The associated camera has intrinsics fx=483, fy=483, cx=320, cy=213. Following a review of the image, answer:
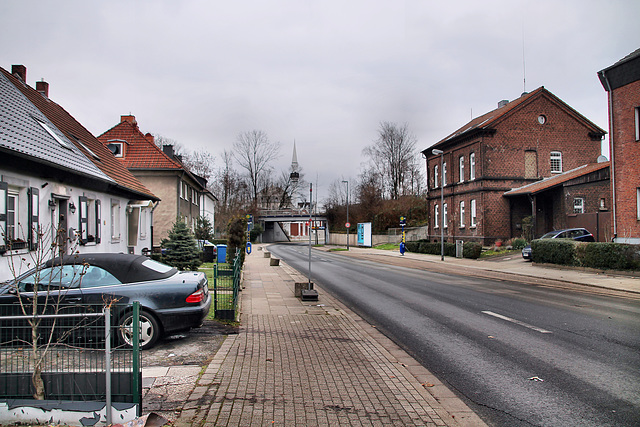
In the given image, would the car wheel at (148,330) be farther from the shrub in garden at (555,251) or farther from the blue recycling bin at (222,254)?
the blue recycling bin at (222,254)

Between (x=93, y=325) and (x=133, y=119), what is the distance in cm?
3379

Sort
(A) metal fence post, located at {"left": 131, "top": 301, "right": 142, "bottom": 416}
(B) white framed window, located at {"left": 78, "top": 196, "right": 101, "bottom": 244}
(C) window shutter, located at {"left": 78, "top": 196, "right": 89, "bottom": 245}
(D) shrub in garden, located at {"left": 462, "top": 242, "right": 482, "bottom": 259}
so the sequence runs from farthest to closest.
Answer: (D) shrub in garden, located at {"left": 462, "top": 242, "right": 482, "bottom": 259}, (B) white framed window, located at {"left": 78, "top": 196, "right": 101, "bottom": 244}, (C) window shutter, located at {"left": 78, "top": 196, "right": 89, "bottom": 245}, (A) metal fence post, located at {"left": 131, "top": 301, "right": 142, "bottom": 416}

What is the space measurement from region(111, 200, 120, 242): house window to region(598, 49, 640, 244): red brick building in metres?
22.1

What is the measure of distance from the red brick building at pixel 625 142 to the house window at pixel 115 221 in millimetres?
22138

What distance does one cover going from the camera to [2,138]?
1034 cm

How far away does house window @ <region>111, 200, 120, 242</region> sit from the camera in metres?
18.5

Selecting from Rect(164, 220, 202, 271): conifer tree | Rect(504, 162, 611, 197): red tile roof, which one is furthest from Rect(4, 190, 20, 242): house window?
Rect(504, 162, 611, 197): red tile roof

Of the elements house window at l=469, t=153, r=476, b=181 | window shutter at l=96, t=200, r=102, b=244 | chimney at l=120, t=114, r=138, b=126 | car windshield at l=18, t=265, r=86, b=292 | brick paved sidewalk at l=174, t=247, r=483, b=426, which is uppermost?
chimney at l=120, t=114, r=138, b=126

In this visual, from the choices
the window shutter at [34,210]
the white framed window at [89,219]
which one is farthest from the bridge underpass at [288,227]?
the window shutter at [34,210]

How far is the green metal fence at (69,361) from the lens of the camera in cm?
409

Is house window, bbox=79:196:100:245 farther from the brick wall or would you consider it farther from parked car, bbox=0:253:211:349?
the brick wall

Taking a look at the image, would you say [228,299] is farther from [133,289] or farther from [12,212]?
[12,212]

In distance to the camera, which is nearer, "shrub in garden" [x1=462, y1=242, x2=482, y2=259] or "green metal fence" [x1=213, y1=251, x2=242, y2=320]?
"green metal fence" [x1=213, y1=251, x2=242, y2=320]

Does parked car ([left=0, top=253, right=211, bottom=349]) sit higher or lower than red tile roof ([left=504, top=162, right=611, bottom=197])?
lower
